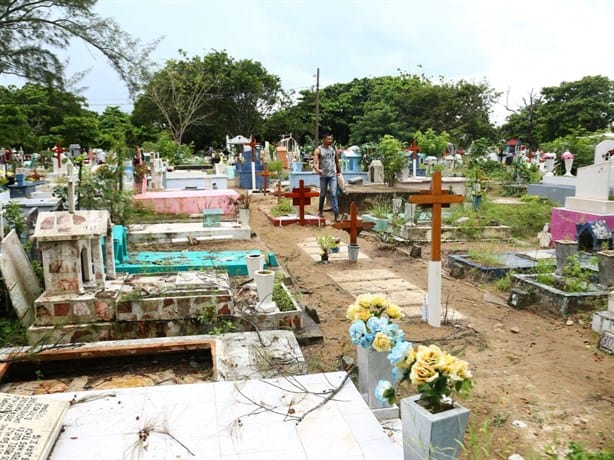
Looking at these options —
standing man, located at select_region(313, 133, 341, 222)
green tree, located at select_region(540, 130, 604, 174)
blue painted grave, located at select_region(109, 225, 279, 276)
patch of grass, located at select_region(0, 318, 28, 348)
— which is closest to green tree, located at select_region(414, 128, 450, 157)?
green tree, located at select_region(540, 130, 604, 174)

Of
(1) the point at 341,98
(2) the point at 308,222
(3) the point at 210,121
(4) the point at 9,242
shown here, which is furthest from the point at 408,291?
(1) the point at 341,98

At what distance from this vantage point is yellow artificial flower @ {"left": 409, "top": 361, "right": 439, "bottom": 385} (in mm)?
2023

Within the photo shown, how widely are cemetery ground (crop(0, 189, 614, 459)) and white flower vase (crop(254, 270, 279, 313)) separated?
414mm

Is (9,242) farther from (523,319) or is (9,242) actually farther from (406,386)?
(523,319)

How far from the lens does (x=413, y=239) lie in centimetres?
851

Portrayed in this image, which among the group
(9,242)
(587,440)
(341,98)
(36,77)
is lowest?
(587,440)

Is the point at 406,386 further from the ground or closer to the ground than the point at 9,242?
closer to the ground

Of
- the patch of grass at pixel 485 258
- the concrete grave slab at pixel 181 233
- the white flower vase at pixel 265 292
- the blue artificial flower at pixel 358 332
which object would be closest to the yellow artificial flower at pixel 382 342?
the blue artificial flower at pixel 358 332

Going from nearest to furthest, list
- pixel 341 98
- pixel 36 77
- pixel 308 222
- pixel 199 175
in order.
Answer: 1. pixel 308 222
2. pixel 36 77
3. pixel 199 175
4. pixel 341 98

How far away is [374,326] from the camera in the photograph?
272 centimetres

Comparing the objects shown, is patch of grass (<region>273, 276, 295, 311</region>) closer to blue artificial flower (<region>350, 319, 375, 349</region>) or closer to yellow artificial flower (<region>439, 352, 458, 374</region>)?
blue artificial flower (<region>350, 319, 375, 349</region>)

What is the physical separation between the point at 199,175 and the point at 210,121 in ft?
69.2

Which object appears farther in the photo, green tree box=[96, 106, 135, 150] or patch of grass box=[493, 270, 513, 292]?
green tree box=[96, 106, 135, 150]

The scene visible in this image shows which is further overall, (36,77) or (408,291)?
(36,77)
